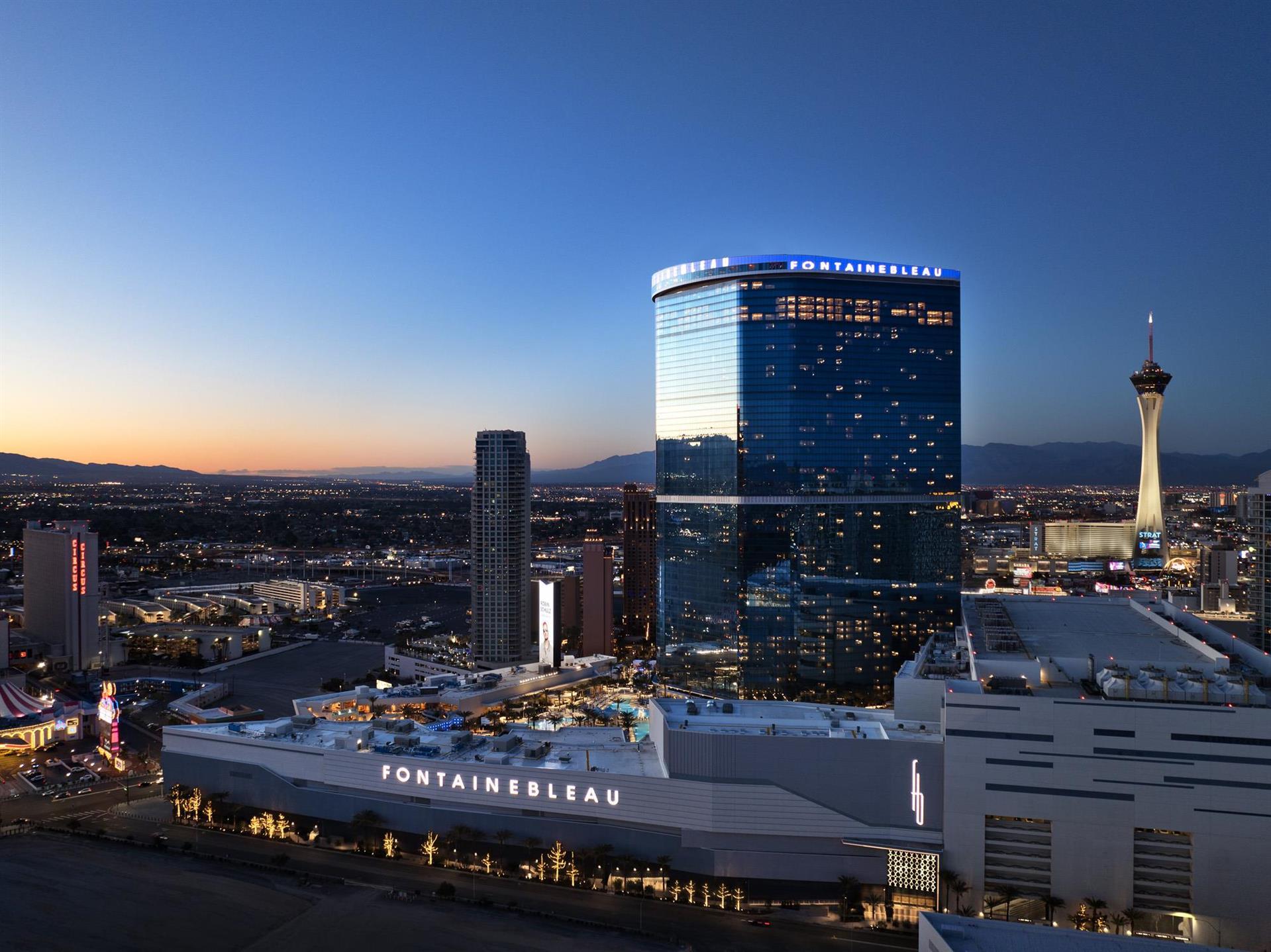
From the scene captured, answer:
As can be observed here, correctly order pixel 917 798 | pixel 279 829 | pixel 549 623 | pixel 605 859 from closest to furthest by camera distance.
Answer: pixel 917 798
pixel 605 859
pixel 279 829
pixel 549 623

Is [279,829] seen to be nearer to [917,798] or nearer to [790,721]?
[790,721]

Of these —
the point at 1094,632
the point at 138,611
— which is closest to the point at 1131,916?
the point at 1094,632

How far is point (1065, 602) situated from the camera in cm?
5156

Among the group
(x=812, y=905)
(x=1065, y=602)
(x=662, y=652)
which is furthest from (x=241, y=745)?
(x=1065, y=602)

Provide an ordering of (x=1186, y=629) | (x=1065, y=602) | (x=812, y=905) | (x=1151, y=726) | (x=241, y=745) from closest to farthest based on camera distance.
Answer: (x=1151, y=726), (x=812, y=905), (x=241, y=745), (x=1186, y=629), (x=1065, y=602)

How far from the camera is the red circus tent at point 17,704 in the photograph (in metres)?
50.0

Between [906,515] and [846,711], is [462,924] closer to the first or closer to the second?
[846,711]

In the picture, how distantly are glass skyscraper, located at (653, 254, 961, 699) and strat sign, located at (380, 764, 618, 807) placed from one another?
85.2ft

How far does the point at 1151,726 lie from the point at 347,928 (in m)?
25.3

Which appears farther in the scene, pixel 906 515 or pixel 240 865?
pixel 906 515

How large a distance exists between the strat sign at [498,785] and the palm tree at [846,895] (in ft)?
25.8

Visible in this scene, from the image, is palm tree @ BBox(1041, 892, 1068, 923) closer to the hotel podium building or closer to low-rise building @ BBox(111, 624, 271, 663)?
the hotel podium building

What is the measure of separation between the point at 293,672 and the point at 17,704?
68.5ft

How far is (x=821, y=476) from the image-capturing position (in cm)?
5656
